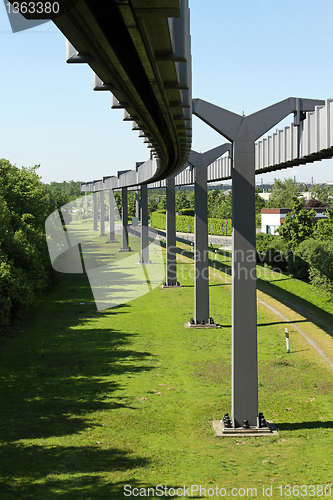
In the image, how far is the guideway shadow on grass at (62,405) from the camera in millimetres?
11109

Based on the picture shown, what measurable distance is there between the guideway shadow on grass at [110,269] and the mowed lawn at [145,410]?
9155mm

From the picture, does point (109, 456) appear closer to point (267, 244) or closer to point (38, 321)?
point (38, 321)

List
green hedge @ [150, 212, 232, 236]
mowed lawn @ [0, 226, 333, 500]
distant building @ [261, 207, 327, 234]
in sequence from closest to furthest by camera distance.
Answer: mowed lawn @ [0, 226, 333, 500] < distant building @ [261, 207, 327, 234] < green hedge @ [150, 212, 232, 236]

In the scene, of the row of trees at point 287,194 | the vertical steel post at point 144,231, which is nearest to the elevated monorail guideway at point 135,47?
the vertical steel post at point 144,231

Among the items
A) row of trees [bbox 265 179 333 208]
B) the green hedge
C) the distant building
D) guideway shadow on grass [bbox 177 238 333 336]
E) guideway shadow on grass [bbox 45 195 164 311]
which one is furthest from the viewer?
row of trees [bbox 265 179 333 208]

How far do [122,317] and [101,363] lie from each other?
28.7 feet

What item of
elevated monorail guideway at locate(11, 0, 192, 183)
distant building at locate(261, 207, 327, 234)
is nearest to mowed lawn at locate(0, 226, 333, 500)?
elevated monorail guideway at locate(11, 0, 192, 183)

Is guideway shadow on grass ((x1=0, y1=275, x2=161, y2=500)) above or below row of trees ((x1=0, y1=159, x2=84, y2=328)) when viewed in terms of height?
below

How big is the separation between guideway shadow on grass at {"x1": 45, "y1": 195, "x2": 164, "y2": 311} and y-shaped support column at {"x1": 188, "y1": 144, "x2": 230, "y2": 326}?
7.95m

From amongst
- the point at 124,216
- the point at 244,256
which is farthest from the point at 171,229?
the point at 124,216

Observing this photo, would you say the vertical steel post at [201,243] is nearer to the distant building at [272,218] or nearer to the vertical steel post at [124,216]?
the vertical steel post at [124,216]

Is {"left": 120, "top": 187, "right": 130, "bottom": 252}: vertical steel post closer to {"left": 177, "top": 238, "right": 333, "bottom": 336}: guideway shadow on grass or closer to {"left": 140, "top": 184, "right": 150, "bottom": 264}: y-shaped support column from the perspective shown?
{"left": 140, "top": 184, "right": 150, "bottom": 264}: y-shaped support column

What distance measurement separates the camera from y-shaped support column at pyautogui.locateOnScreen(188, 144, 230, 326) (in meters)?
25.4

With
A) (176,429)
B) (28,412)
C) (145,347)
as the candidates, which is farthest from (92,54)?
(145,347)
